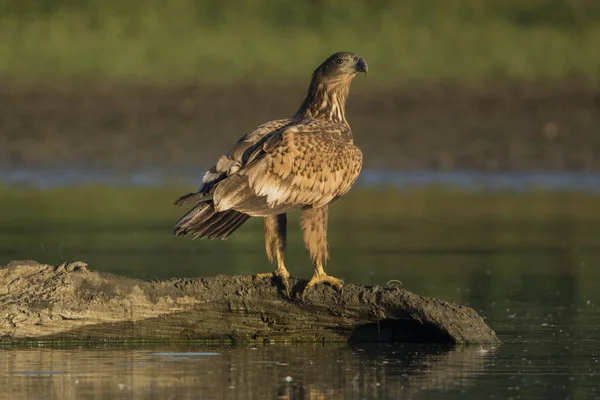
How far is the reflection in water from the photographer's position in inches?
341

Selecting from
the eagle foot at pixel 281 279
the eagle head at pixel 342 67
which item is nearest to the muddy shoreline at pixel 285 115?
the eagle head at pixel 342 67

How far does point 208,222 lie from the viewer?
1021 cm

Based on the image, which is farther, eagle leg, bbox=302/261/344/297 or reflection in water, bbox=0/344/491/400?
eagle leg, bbox=302/261/344/297

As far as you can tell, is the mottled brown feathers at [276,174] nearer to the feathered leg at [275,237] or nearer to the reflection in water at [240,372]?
the feathered leg at [275,237]

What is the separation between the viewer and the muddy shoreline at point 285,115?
23328 millimetres

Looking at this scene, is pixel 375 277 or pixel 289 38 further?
pixel 289 38

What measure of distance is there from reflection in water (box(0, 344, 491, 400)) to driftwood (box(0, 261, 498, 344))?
166 millimetres

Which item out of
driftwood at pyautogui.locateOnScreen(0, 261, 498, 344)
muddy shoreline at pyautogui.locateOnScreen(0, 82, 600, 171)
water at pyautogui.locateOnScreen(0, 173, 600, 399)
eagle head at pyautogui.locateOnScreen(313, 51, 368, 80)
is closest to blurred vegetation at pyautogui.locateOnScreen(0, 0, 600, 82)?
muddy shoreline at pyautogui.locateOnScreen(0, 82, 600, 171)

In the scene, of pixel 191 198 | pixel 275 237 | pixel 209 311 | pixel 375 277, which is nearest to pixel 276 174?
pixel 275 237

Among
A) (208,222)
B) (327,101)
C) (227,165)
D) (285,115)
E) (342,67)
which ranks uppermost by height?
(285,115)

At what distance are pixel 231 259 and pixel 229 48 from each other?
1554 cm

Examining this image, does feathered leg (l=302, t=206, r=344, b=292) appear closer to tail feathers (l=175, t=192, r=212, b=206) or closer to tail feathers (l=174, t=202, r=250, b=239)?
A: tail feathers (l=174, t=202, r=250, b=239)

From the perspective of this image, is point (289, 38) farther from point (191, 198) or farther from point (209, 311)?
point (191, 198)

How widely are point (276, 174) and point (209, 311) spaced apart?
3.13ft
